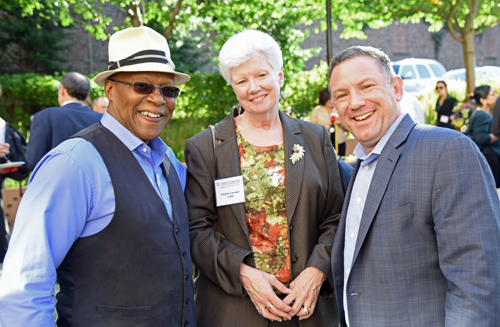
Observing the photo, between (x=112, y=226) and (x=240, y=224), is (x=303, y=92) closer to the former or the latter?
(x=240, y=224)

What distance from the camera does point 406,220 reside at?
1.64 m

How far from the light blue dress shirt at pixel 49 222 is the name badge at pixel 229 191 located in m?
0.64

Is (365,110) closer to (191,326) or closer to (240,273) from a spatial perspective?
(240,273)

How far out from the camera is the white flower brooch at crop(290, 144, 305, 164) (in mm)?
2350

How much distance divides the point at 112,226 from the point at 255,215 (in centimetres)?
84

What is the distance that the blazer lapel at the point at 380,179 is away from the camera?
172 centimetres

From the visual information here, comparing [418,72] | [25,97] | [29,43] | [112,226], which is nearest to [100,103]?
[25,97]

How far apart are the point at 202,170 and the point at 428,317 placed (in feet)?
4.16

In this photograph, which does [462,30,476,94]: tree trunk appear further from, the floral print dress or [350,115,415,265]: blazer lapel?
[350,115,415,265]: blazer lapel

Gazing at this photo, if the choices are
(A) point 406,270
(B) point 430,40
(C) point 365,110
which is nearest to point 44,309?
(A) point 406,270

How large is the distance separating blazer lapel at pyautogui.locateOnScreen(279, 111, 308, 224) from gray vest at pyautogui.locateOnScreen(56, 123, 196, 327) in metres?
0.63

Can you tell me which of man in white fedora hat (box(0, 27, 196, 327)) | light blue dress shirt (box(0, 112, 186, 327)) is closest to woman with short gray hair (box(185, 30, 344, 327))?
man in white fedora hat (box(0, 27, 196, 327))

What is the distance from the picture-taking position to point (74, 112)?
5.04 meters

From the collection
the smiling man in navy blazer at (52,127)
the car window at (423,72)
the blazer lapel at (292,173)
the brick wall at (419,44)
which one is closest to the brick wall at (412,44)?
the brick wall at (419,44)
